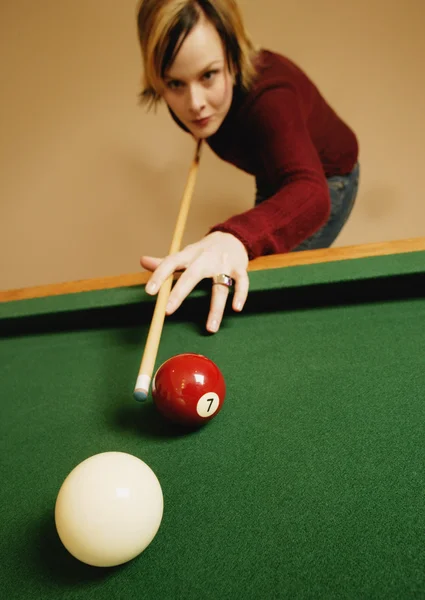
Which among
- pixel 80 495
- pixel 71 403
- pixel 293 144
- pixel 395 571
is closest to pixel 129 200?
pixel 293 144

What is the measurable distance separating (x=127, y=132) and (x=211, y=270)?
2.14 metres

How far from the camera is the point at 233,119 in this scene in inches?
60.6

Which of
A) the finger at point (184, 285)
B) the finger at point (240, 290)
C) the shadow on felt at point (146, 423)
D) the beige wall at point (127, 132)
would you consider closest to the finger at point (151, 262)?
the finger at point (184, 285)

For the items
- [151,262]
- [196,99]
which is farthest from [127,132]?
[151,262]

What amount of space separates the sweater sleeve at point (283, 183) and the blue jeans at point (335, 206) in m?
0.60

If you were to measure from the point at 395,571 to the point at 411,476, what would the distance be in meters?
0.16

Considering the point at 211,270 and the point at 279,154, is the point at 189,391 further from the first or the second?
the point at 279,154

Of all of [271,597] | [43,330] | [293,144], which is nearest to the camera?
[271,597]

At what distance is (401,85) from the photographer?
2.75m

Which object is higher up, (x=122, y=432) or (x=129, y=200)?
(x=122, y=432)

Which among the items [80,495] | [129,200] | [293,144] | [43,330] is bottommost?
[129,200]

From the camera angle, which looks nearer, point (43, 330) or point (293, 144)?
point (43, 330)

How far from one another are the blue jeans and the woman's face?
583 millimetres

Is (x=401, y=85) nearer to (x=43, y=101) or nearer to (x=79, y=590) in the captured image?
(x=43, y=101)
